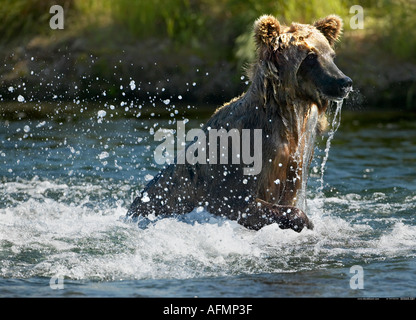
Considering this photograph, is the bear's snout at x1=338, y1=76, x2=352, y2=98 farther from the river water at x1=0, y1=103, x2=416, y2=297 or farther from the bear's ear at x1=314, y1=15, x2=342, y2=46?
the river water at x1=0, y1=103, x2=416, y2=297

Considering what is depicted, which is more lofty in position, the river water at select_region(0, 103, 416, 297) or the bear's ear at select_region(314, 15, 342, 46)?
the bear's ear at select_region(314, 15, 342, 46)

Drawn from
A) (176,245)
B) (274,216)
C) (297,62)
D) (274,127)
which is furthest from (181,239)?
(297,62)

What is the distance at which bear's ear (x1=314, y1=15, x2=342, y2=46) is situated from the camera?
252 inches

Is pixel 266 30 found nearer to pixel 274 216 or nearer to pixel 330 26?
pixel 330 26

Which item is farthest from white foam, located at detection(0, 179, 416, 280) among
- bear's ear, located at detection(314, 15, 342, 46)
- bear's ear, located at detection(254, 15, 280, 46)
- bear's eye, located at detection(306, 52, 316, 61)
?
bear's ear, located at detection(314, 15, 342, 46)

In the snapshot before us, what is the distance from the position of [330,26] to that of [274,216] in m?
1.59

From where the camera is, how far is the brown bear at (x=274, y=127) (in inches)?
235

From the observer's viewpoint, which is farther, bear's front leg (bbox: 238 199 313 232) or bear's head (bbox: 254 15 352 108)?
bear's front leg (bbox: 238 199 313 232)

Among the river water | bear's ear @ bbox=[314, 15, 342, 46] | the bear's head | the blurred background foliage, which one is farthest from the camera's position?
the blurred background foliage

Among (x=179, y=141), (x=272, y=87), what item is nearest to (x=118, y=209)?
(x=272, y=87)

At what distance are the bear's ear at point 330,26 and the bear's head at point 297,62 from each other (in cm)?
36

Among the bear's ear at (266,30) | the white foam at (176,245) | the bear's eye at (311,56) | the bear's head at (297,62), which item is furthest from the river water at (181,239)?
the bear's ear at (266,30)

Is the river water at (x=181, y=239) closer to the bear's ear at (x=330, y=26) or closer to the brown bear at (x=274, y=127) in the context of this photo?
the brown bear at (x=274, y=127)
